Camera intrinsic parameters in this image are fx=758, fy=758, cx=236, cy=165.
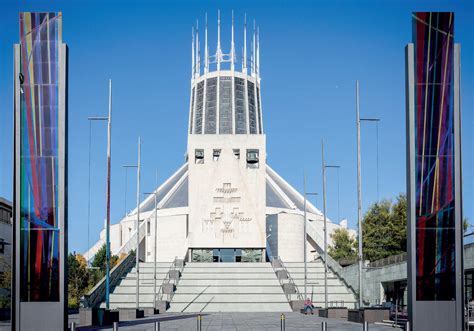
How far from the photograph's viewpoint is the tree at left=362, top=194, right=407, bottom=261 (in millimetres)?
59188

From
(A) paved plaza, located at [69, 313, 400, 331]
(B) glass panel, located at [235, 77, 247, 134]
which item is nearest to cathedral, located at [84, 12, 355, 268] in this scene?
(B) glass panel, located at [235, 77, 247, 134]

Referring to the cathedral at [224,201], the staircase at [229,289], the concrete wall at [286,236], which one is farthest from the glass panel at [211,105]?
the staircase at [229,289]

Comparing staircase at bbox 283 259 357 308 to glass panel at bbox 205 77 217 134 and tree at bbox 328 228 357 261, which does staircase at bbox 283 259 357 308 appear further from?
glass panel at bbox 205 77 217 134

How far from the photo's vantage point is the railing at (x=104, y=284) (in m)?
36.7

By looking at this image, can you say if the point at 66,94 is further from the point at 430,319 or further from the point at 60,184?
the point at 430,319

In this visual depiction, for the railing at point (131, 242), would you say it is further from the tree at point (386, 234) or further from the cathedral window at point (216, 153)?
the tree at point (386, 234)

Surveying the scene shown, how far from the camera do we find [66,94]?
19094 mm

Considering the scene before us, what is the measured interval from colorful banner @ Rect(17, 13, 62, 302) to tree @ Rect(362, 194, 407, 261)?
43.4m

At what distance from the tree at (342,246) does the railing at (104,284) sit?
24284 mm

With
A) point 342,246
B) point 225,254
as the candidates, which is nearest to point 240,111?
point 342,246

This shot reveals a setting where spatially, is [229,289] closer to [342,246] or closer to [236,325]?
[236,325]

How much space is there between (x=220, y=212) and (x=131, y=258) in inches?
309

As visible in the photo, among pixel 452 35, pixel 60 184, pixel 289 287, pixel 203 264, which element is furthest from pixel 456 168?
pixel 203 264

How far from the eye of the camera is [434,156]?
18734 mm
